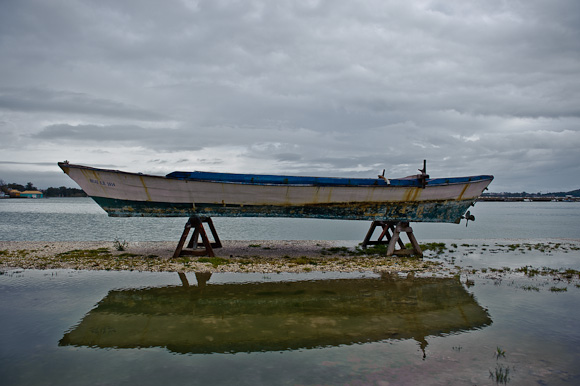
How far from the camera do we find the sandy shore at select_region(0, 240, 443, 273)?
12.7 meters

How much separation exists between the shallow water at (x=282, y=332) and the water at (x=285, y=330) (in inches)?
1.1

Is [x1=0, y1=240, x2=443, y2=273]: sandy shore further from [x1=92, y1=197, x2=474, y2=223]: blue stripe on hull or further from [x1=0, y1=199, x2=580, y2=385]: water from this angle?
[x1=92, y1=197, x2=474, y2=223]: blue stripe on hull

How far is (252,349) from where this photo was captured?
20.4 feet

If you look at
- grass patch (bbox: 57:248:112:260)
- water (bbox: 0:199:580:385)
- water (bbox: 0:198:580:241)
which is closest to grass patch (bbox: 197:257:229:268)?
water (bbox: 0:199:580:385)

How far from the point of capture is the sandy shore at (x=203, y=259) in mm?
12742

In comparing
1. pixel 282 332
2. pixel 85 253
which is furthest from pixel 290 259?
pixel 85 253

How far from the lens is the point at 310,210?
15.1m

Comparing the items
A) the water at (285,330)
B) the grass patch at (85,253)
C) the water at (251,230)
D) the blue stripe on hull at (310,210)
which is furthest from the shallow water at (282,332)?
the water at (251,230)

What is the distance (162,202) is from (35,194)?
21155 cm

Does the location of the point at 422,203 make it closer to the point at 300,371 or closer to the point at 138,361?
the point at 300,371

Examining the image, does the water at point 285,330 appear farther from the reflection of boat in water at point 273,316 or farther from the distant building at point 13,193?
the distant building at point 13,193

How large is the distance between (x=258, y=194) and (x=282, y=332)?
8050mm

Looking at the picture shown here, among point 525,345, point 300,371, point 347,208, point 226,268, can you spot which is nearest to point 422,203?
point 347,208

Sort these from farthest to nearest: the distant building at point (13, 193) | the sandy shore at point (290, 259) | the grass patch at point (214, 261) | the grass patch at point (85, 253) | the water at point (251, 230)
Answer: the distant building at point (13, 193), the water at point (251, 230), the grass patch at point (85, 253), the grass patch at point (214, 261), the sandy shore at point (290, 259)
